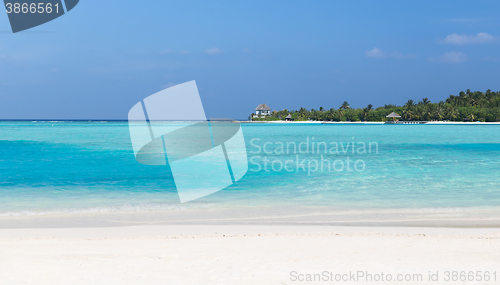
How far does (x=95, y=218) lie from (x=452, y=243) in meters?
8.08

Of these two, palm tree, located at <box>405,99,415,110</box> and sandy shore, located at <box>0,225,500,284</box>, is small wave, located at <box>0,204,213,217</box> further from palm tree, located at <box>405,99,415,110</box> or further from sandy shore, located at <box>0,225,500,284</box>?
palm tree, located at <box>405,99,415,110</box>

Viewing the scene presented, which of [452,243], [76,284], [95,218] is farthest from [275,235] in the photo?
[95,218]

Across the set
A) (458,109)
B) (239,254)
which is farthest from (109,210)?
(458,109)

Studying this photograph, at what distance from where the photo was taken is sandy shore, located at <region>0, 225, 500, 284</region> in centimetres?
520

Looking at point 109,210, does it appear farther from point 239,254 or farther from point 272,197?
point 239,254

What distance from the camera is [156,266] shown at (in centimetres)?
562

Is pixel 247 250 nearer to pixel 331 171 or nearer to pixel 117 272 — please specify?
pixel 117 272

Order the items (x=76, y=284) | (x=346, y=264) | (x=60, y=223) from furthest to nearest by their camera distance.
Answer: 1. (x=60, y=223)
2. (x=346, y=264)
3. (x=76, y=284)

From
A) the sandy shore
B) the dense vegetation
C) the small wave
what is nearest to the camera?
the sandy shore

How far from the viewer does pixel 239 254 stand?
624 centimetres

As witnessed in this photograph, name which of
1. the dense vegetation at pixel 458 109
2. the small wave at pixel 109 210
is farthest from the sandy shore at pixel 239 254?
the dense vegetation at pixel 458 109

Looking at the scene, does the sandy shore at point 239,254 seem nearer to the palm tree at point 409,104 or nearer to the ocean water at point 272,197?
the ocean water at point 272,197

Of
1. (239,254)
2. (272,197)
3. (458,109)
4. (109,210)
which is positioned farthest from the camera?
(458,109)

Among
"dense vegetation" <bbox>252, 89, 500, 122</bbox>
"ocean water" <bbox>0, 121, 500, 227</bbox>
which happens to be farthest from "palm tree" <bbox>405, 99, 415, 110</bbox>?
"ocean water" <bbox>0, 121, 500, 227</bbox>
